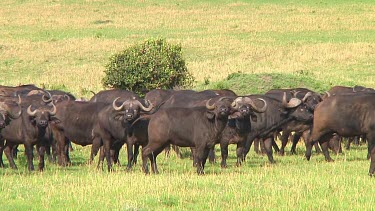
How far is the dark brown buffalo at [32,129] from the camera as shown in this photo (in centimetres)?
1947

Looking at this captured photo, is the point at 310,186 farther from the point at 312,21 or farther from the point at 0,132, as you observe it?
the point at 312,21

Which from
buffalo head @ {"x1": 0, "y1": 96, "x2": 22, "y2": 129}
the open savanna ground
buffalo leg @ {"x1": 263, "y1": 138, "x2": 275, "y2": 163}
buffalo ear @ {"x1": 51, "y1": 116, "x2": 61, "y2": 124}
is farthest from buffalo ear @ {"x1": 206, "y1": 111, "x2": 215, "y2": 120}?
the open savanna ground

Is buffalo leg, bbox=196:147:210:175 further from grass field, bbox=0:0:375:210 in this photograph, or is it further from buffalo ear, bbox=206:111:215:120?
buffalo ear, bbox=206:111:215:120

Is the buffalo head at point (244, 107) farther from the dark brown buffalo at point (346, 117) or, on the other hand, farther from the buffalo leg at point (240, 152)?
the dark brown buffalo at point (346, 117)

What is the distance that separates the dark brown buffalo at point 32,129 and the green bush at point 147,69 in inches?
664

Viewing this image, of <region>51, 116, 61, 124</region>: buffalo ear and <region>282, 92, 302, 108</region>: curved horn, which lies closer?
<region>51, 116, 61, 124</region>: buffalo ear

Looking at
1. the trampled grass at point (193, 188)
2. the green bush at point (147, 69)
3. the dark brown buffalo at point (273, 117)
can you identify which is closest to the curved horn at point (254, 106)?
the dark brown buffalo at point (273, 117)

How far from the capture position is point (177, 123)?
18547 mm

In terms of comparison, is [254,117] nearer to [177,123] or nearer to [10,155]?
[177,123]

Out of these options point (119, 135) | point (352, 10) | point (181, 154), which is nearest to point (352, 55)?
point (352, 10)

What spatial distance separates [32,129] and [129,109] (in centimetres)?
221

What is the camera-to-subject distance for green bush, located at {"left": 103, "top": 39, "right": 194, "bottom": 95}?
37125 millimetres

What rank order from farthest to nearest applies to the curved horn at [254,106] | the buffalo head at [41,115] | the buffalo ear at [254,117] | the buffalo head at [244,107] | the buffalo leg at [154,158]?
the buffalo ear at [254,117] → the curved horn at [254,106] → the buffalo head at [244,107] → the buffalo head at [41,115] → the buffalo leg at [154,158]

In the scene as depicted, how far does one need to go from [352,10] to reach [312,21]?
24.6 feet
